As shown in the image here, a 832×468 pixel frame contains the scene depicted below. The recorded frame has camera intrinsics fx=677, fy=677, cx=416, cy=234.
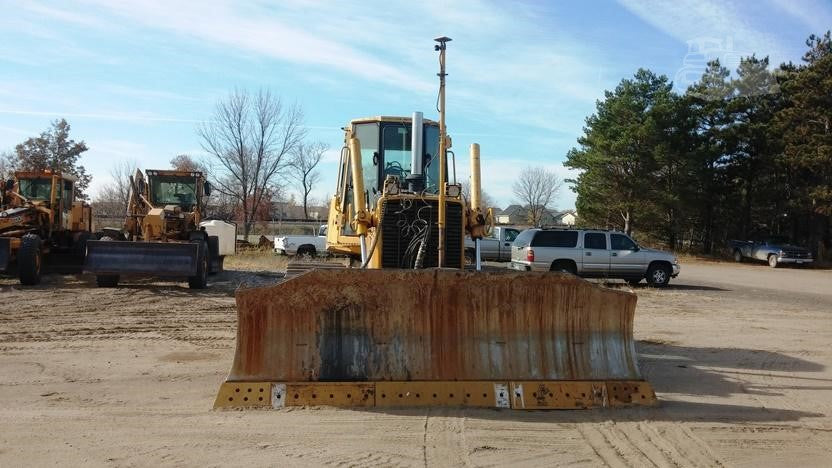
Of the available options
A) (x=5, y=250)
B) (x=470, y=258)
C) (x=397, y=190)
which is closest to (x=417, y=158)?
(x=397, y=190)

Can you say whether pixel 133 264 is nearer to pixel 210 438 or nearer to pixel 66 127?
pixel 210 438

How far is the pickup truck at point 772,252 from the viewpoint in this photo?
35500 mm

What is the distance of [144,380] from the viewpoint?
704cm

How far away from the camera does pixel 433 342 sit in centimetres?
603

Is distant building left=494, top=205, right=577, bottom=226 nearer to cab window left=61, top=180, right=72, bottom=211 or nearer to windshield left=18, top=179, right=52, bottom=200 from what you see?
cab window left=61, top=180, right=72, bottom=211

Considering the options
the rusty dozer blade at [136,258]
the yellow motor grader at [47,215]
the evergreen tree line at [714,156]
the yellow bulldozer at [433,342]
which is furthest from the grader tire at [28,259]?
the evergreen tree line at [714,156]

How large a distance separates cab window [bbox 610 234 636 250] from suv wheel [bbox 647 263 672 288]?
912 mm

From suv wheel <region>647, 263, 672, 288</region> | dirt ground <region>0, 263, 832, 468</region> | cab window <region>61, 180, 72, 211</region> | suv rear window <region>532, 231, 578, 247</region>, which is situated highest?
cab window <region>61, 180, 72, 211</region>

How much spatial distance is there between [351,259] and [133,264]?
809 centimetres

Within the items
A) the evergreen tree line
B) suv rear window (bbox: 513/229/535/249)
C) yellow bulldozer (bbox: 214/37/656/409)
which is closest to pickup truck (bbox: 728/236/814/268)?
the evergreen tree line

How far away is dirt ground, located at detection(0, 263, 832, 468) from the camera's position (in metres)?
4.77

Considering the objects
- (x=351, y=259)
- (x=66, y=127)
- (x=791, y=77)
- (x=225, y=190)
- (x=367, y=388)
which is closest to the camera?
(x=367, y=388)

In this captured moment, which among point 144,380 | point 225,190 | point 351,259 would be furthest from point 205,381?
point 225,190

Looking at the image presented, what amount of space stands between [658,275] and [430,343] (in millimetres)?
16225
